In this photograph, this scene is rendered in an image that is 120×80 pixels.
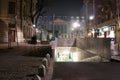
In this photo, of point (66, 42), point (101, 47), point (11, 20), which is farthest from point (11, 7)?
point (101, 47)

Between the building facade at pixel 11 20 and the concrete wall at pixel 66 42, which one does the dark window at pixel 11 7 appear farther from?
the concrete wall at pixel 66 42

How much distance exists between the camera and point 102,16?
210 ft

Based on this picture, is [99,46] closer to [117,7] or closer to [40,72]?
[40,72]

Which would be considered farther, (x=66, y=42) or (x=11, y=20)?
(x=11, y=20)

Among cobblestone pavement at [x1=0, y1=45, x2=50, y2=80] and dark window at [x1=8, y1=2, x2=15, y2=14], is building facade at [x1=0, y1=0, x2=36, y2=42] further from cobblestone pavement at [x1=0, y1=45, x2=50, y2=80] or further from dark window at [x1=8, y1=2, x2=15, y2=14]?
cobblestone pavement at [x1=0, y1=45, x2=50, y2=80]

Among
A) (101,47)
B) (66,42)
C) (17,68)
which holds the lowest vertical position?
(17,68)

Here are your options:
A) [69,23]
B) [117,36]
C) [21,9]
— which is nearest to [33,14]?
[21,9]

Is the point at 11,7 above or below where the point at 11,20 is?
above

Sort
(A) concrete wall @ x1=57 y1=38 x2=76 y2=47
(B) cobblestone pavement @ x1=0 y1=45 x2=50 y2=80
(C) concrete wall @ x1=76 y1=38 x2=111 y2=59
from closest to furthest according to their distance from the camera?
(B) cobblestone pavement @ x1=0 y1=45 x2=50 y2=80 < (C) concrete wall @ x1=76 y1=38 x2=111 y2=59 < (A) concrete wall @ x1=57 y1=38 x2=76 y2=47

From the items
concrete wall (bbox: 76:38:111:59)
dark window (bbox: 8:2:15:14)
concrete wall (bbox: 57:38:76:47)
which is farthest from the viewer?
dark window (bbox: 8:2:15:14)

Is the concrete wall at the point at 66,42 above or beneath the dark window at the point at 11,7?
beneath

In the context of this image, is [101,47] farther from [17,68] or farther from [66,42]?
[66,42]

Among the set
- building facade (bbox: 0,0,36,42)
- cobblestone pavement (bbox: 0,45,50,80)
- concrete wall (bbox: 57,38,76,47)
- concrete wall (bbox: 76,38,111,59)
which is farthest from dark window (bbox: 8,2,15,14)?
cobblestone pavement (bbox: 0,45,50,80)

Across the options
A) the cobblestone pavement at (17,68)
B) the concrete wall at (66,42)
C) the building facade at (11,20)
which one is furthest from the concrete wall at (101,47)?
the building facade at (11,20)
